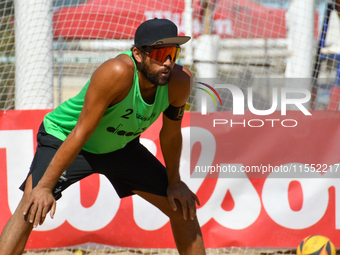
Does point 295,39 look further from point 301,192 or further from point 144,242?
point 144,242

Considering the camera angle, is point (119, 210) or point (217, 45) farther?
point (217, 45)

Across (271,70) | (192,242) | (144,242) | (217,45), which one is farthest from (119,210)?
(271,70)

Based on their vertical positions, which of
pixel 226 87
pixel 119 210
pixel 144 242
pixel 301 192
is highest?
pixel 226 87

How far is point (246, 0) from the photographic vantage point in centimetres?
518

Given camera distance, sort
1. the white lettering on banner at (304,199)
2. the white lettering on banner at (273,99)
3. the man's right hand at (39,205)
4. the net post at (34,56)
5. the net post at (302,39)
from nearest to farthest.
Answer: the man's right hand at (39,205), the white lettering on banner at (304,199), the white lettering on banner at (273,99), the net post at (34,56), the net post at (302,39)

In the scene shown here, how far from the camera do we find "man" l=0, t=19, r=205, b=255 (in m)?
2.16

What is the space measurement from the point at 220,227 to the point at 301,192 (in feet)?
2.75

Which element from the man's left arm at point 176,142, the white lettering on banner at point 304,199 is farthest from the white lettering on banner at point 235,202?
the man's left arm at point 176,142

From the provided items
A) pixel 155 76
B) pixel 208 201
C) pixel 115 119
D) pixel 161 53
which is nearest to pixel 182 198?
pixel 115 119

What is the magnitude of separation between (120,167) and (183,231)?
578mm

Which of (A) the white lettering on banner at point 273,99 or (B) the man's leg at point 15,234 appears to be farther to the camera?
(A) the white lettering on banner at point 273,99

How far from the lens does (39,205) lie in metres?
A: 2.12

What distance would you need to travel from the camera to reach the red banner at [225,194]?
382cm

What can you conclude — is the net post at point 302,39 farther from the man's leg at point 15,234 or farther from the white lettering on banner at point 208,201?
the man's leg at point 15,234
